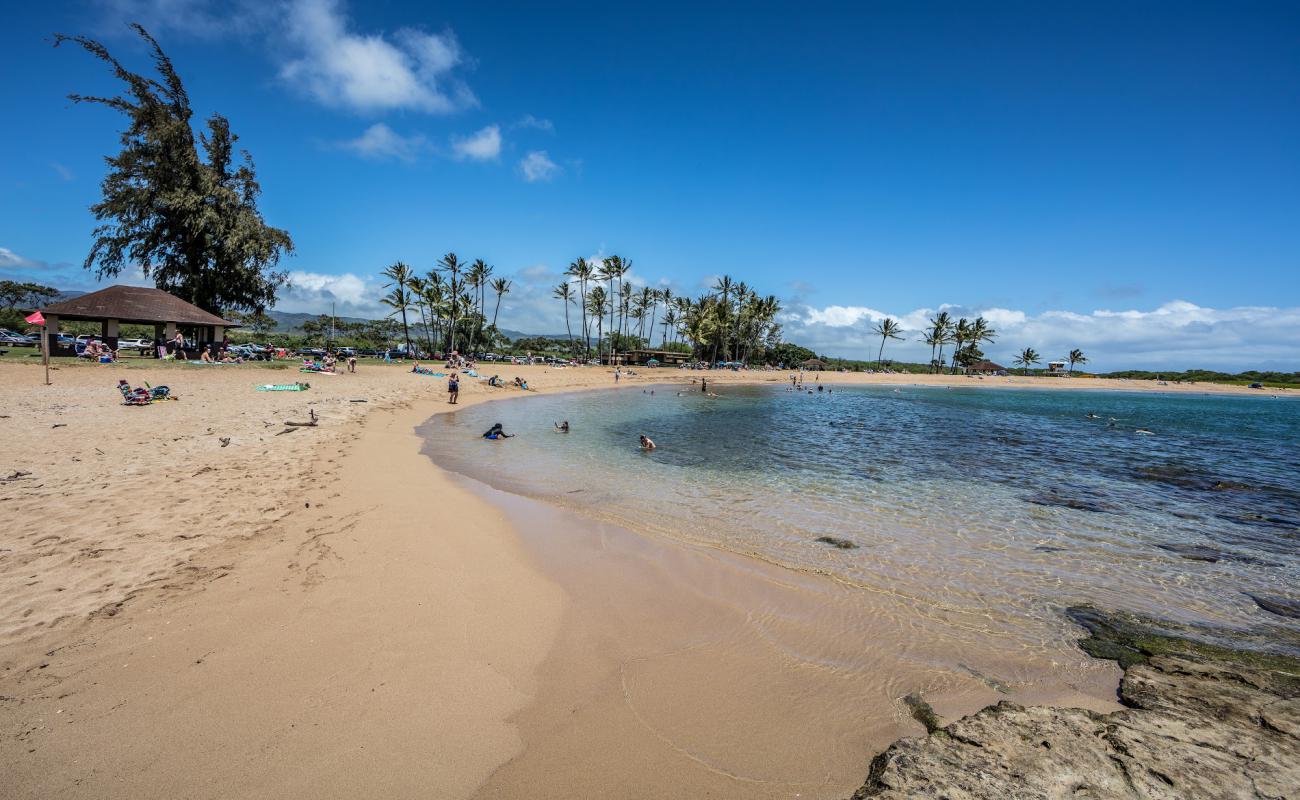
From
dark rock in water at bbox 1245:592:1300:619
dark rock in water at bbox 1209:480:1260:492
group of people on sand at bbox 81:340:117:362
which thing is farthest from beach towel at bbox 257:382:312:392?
dark rock in water at bbox 1209:480:1260:492

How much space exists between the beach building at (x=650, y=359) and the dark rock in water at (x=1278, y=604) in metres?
75.9

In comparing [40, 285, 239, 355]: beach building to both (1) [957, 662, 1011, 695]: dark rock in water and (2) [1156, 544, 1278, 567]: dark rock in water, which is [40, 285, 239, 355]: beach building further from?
(2) [1156, 544, 1278, 567]: dark rock in water

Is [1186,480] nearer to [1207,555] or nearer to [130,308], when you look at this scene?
[1207,555]

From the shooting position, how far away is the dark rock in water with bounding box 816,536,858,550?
8060 millimetres

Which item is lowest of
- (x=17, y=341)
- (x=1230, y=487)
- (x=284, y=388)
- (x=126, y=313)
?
(x=1230, y=487)

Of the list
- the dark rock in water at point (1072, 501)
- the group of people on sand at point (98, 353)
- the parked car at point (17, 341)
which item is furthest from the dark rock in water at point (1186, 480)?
the parked car at point (17, 341)

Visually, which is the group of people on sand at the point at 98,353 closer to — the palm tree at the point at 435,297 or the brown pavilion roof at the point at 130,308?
the brown pavilion roof at the point at 130,308

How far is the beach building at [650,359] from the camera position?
83.6 meters

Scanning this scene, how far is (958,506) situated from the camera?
35.6 ft

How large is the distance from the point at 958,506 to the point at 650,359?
7529cm

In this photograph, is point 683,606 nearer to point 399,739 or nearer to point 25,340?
point 399,739

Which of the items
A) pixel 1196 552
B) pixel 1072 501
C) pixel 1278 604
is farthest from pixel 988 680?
pixel 1072 501

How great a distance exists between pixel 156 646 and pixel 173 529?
2.93m

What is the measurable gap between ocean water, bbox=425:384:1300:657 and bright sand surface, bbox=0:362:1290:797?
133 cm
